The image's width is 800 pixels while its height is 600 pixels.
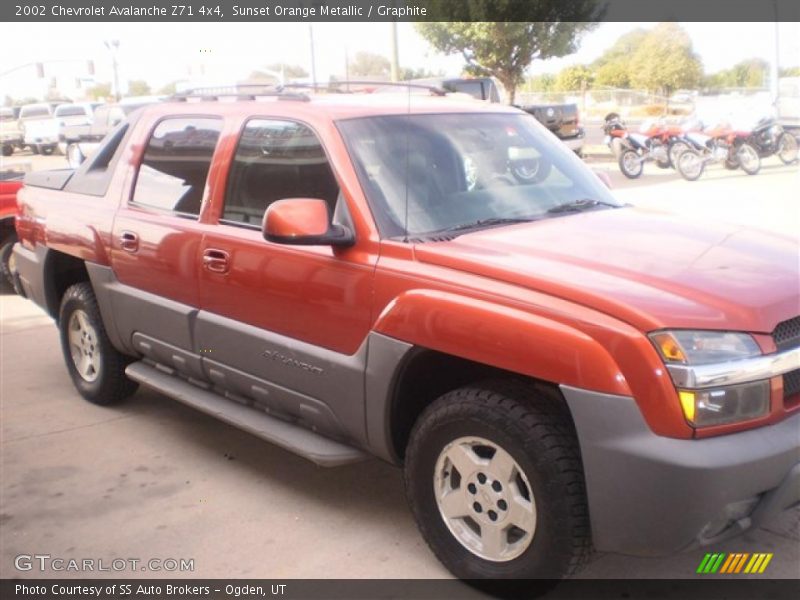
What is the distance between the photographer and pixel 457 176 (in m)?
3.71

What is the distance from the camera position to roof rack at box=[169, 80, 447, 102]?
13.8ft

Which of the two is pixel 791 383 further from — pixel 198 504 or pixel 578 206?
pixel 198 504

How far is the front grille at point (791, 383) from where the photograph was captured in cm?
273

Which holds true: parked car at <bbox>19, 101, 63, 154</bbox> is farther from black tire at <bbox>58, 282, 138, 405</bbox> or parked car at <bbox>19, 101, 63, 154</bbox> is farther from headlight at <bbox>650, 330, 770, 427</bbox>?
headlight at <bbox>650, 330, 770, 427</bbox>

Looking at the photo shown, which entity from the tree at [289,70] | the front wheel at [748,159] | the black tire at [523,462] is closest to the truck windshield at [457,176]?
the black tire at [523,462]

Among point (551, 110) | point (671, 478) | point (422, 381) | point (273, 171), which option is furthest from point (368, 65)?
point (551, 110)

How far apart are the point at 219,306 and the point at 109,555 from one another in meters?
1.20

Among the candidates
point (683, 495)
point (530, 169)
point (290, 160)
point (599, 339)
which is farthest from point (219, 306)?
point (683, 495)

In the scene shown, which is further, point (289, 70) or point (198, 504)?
point (289, 70)

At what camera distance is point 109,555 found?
3.54 meters

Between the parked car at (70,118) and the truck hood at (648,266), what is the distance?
23.8 m

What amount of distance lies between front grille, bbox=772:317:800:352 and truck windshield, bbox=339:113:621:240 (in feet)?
3.93

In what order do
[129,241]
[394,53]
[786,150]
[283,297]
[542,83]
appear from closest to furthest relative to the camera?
[283,297] → [394,53] → [129,241] → [542,83] → [786,150]

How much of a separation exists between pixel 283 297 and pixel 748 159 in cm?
1277
